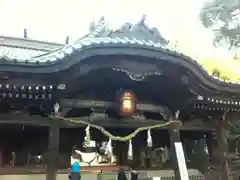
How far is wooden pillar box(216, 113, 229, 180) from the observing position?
843 cm

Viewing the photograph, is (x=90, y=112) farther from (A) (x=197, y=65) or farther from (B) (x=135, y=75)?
(A) (x=197, y=65)

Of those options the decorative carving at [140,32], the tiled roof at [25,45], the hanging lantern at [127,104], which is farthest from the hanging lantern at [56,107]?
the tiled roof at [25,45]

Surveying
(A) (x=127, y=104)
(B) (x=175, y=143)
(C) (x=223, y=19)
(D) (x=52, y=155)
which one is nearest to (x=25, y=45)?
(A) (x=127, y=104)

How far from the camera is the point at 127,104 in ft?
22.9

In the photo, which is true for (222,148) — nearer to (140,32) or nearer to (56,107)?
(140,32)

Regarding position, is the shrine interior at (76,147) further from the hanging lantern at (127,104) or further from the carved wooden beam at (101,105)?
the hanging lantern at (127,104)

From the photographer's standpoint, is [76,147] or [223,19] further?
[223,19]

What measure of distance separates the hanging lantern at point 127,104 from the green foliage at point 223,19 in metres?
13.7

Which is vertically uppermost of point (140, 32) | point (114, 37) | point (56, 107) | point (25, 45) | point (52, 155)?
point (25, 45)

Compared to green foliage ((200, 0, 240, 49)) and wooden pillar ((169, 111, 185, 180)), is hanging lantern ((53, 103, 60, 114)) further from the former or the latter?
green foliage ((200, 0, 240, 49))

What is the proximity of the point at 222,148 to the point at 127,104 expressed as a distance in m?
3.15

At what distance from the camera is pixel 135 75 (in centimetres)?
676

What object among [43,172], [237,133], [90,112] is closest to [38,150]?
[43,172]

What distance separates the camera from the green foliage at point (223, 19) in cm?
1864
